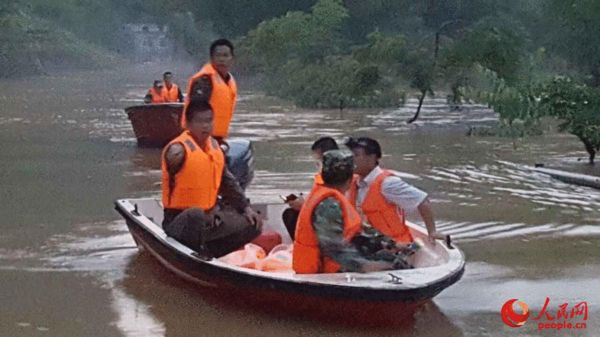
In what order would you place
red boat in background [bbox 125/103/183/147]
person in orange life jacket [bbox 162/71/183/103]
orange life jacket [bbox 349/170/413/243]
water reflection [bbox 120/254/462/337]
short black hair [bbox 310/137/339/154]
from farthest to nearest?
1. person in orange life jacket [bbox 162/71/183/103]
2. red boat in background [bbox 125/103/183/147]
3. short black hair [bbox 310/137/339/154]
4. orange life jacket [bbox 349/170/413/243]
5. water reflection [bbox 120/254/462/337]

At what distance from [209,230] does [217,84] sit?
201cm

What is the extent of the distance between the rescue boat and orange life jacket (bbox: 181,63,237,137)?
205 cm

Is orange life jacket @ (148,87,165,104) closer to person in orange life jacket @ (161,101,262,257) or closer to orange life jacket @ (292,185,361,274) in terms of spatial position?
person in orange life jacket @ (161,101,262,257)

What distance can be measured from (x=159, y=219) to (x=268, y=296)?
2.76m

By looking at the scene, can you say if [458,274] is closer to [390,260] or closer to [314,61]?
[390,260]

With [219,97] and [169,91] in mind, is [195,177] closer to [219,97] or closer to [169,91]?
[219,97]

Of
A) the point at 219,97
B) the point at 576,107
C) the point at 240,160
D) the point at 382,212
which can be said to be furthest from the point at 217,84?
the point at 576,107

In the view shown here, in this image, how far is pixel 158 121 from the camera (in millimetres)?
18266

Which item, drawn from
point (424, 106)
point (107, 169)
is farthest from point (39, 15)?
point (107, 169)

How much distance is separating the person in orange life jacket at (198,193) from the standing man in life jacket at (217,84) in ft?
5.13

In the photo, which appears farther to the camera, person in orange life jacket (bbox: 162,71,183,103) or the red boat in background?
person in orange life jacket (bbox: 162,71,183,103)

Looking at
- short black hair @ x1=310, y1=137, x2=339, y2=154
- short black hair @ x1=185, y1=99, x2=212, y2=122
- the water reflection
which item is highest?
short black hair @ x1=185, y1=99, x2=212, y2=122

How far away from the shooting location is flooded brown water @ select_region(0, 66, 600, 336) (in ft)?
24.6

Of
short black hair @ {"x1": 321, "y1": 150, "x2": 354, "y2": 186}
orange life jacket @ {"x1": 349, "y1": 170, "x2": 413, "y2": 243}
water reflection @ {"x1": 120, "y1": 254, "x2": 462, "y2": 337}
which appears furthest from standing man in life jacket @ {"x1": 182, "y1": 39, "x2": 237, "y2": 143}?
short black hair @ {"x1": 321, "y1": 150, "x2": 354, "y2": 186}
